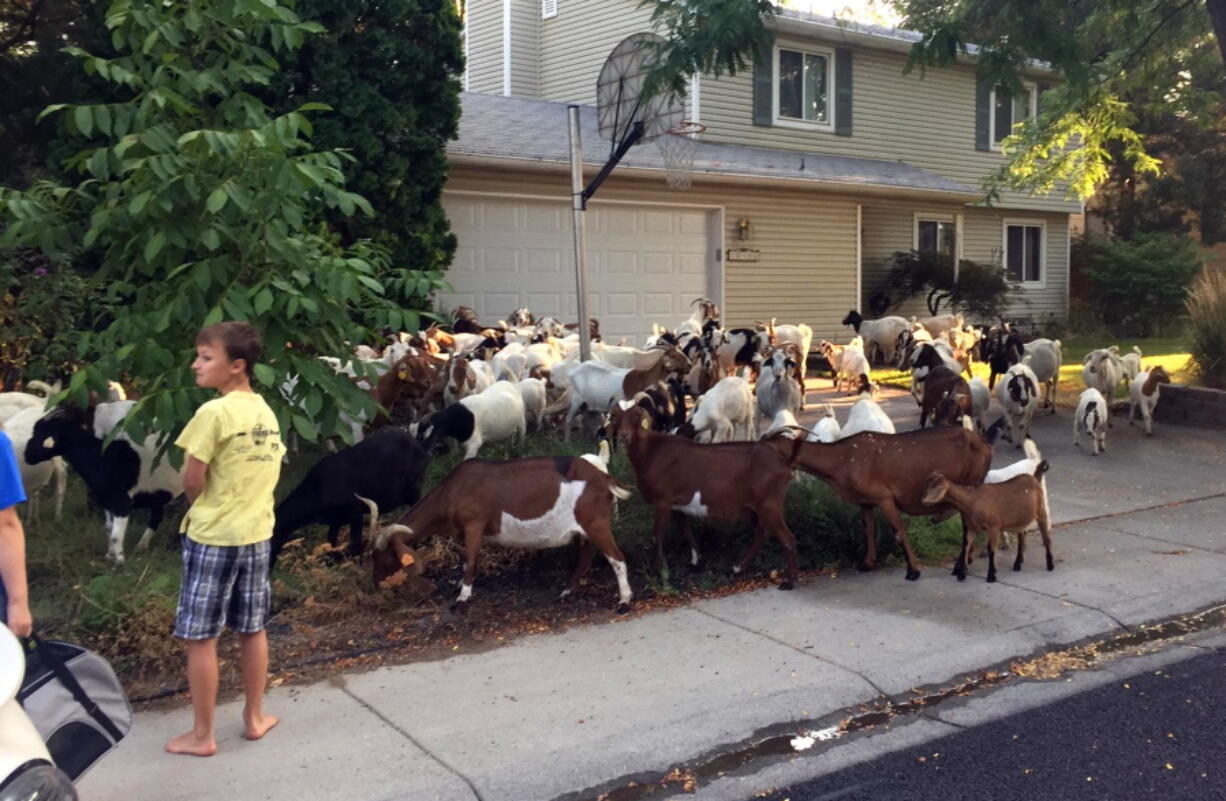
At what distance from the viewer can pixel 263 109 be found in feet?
22.1

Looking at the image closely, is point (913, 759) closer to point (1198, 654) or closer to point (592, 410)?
point (1198, 654)

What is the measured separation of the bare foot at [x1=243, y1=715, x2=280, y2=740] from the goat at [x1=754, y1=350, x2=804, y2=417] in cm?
695

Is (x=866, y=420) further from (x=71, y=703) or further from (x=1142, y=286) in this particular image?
(x=1142, y=286)

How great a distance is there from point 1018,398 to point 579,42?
1427 centimetres

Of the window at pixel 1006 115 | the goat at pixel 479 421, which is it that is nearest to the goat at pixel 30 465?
the goat at pixel 479 421

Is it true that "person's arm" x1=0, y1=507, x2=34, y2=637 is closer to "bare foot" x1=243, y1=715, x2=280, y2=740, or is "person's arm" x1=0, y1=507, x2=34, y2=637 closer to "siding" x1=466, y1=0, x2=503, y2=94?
"bare foot" x1=243, y1=715, x2=280, y2=740

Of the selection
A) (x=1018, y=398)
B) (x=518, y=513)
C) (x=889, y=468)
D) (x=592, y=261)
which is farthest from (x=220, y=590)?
(x=592, y=261)

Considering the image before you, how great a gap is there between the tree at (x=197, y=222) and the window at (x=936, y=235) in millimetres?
Result: 19204

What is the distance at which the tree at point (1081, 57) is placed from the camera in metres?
12.1

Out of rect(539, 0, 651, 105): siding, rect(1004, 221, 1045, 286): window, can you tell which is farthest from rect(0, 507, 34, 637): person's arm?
rect(1004, 221, 1045, 286): window

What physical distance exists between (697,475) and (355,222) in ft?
26.1

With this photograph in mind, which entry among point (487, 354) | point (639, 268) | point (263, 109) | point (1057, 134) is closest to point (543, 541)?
point (263, 109)

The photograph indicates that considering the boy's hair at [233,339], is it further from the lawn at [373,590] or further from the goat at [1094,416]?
the goat at [1094,416]

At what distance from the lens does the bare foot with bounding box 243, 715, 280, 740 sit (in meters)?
4.98
